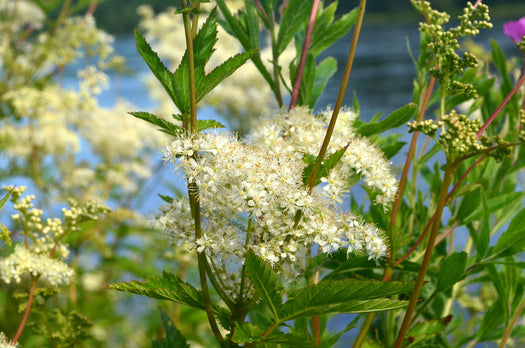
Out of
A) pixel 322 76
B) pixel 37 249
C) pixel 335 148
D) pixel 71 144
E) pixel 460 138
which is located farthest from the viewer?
pixel 71 144

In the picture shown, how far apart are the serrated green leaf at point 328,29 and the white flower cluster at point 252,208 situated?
→ 222 mm

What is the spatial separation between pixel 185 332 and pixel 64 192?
1.83ft

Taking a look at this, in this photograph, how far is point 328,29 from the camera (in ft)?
2.12

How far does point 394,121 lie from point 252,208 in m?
0.22

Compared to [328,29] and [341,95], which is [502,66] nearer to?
[328,29]

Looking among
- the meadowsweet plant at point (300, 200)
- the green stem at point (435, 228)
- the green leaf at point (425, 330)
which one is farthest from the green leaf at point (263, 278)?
the green leaf at point (425, 330)

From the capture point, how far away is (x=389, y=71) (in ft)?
27.8

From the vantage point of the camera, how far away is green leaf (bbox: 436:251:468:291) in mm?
512

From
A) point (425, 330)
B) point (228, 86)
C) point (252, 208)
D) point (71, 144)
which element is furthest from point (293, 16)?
point (228, 86)

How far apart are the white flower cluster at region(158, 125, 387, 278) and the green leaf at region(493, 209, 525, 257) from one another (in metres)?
0.13

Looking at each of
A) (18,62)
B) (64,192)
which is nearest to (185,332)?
(64,192)

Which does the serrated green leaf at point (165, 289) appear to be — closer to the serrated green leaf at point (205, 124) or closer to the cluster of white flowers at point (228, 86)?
the serrated green leaf at point (205, 124)

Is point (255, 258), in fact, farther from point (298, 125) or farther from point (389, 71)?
point (389, 71)

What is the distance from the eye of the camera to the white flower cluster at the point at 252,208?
0.44m
